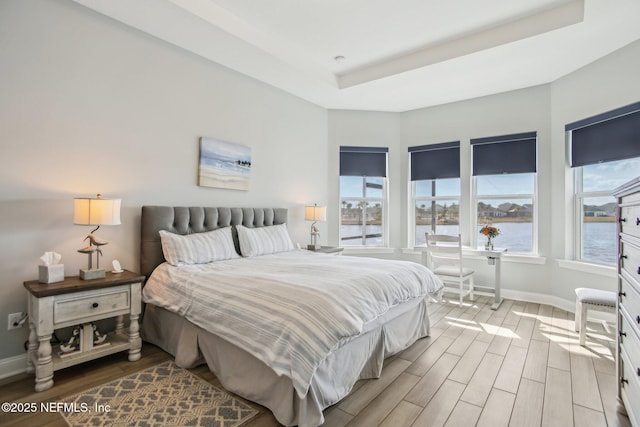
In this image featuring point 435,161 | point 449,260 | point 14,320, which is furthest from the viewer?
point 435,161

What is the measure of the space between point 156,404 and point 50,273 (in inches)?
48.9

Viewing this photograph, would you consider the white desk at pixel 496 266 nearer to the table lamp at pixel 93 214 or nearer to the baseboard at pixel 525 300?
the baseboard at pixel 525 300

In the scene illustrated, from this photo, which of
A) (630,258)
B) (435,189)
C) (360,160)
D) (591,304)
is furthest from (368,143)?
(630,258)

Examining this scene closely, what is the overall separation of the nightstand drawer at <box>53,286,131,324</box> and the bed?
0.88 ft

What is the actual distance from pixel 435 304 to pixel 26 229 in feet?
14.2

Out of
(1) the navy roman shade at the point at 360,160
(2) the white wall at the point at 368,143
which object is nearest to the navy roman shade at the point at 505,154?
(2) the white wall at the point at 368,143

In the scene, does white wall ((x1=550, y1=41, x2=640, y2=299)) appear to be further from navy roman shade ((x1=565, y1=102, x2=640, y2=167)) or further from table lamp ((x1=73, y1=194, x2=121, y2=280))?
table lamp ((x1=73, y1=194, x2=121, y2=280))

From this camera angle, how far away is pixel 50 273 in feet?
7.50

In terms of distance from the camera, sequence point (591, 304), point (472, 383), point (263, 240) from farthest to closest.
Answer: point (263, 240) → point (591, 304) → point (472, 383)

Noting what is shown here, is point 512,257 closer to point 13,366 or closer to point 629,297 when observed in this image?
point 629,297

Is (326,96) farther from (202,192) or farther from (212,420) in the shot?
(212,420)

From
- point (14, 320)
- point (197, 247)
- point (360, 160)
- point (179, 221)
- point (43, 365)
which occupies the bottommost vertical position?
point (43, 365)

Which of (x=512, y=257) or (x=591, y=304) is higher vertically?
(x=512, y=257)

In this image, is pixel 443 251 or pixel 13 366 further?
pixel 443 251
